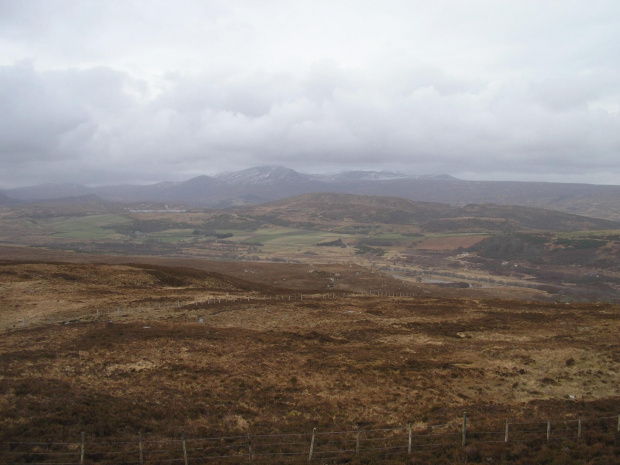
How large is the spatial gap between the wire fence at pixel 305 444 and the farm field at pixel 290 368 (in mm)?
536

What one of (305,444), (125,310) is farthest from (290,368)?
(125,310)

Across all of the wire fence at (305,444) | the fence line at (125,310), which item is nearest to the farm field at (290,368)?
the fence line at (125,310)

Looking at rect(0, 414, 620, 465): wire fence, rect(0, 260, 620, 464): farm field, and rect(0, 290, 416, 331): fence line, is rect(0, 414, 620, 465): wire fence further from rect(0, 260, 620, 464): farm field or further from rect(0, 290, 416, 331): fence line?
rect(0, 290, 416, 331): fence line

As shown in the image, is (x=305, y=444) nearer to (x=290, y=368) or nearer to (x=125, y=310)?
(x=290, y=368)

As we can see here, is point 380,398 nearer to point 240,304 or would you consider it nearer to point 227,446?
point 227,446

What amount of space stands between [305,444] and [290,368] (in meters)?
9.14

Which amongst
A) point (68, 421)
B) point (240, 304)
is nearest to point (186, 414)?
point (68, 421)

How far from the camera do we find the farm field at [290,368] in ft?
58.5

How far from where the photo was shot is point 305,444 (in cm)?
1681

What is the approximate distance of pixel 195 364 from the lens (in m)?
25.4

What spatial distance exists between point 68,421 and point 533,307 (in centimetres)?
5066

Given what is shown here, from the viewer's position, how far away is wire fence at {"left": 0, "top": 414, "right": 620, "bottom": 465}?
14.7 meters

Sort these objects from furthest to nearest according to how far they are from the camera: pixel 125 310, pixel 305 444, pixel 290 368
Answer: pixel 125 310
pixel 290 368
pixel 305 444

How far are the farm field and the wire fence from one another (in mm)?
536
